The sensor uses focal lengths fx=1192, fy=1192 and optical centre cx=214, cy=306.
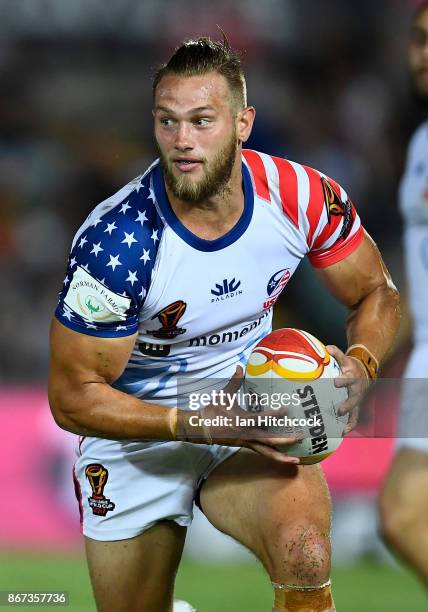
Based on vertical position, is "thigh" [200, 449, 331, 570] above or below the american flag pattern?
below

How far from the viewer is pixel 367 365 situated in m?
4.43

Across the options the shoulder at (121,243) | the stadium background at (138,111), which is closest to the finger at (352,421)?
the shoulder at (121,243)

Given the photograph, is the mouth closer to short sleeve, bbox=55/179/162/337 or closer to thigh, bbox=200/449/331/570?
short sleeve, bbox=55/179/162/337

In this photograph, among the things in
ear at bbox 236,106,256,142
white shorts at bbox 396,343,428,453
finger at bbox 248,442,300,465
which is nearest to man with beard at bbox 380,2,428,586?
white shorts at bbox 396,343,428,453

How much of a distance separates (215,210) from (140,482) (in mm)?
1108

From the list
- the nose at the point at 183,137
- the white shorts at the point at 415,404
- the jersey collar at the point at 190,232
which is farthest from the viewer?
the white shorts at the point at 415,404

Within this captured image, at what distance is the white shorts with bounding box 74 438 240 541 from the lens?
14.9 ft

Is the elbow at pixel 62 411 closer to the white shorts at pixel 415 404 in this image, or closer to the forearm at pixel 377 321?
the forearm at pixel 377 321

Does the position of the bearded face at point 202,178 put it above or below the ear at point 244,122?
below

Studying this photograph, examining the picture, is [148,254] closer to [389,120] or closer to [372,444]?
[372,444]

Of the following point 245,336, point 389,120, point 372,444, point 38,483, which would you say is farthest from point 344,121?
point 245,336

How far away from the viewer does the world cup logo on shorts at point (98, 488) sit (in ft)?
15.3

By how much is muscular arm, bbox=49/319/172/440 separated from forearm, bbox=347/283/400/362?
2.96ft

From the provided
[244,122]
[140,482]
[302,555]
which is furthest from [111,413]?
[244,122]
